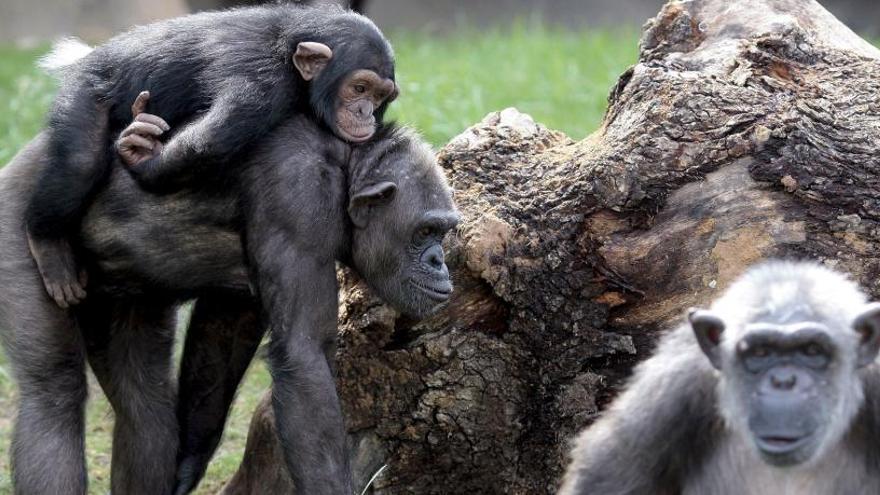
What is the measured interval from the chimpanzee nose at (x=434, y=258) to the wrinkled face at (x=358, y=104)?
1.98 feet

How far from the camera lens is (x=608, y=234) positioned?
6.18 metres

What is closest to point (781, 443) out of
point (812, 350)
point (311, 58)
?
point (812, 350)

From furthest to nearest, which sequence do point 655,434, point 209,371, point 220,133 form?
point 209,371 → point 220,133 → point 655,434

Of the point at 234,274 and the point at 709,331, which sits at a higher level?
the point at 709,331

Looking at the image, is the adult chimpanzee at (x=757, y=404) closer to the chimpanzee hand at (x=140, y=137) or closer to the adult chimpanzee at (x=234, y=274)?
the adult chimpanzee at (x=234, y=274)

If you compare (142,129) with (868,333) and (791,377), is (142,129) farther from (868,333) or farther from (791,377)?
(868,333)

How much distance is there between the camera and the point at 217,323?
686 centimetres

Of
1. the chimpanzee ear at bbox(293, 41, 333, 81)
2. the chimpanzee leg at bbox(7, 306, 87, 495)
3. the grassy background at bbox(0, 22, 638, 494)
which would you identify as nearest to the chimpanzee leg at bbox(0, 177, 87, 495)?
the chimpanzee leg at bbox(7, 306, 87, 495)

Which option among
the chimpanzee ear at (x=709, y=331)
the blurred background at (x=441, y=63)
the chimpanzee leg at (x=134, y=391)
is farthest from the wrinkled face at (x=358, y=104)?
the blurred background at (x=441, y=63)

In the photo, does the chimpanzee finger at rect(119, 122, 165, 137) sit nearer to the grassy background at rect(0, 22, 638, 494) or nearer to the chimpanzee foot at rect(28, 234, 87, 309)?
the chimpanzee foot at rect(28, 234, 87, 309)

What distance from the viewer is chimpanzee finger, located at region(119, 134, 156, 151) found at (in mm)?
6043

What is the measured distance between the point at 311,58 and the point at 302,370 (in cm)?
143

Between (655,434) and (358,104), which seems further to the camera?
(358,104)

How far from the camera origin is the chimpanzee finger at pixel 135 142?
6.04 metres
